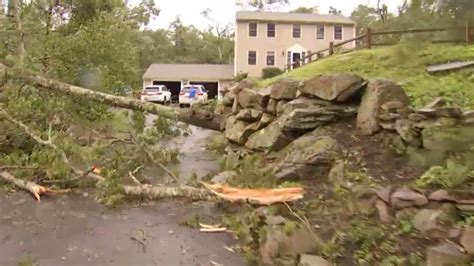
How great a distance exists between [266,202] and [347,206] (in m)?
1.14

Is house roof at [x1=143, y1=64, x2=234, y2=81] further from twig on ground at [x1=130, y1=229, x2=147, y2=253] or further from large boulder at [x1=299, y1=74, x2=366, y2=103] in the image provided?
twig on ground at [x1=130, y1=229, x2=147, y2=253]

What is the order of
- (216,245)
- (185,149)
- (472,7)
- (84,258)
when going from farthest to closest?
(185,149)
(216,245)
(84,258)
(472,7)

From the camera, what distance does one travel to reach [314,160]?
24.0 ft

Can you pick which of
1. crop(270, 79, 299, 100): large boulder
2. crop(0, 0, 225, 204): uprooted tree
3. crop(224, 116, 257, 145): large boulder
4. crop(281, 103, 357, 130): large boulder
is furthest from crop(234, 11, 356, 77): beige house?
crop(281, 103, 357, 130): large boulder

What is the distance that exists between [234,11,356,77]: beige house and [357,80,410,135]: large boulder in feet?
83.8

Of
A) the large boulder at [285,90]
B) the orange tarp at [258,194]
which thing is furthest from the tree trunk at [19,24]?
the orange tarp at [258,194]

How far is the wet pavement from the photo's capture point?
5336mm

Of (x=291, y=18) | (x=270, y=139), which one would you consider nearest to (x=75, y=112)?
(x=270, y=139)

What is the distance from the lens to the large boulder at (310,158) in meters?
7.23

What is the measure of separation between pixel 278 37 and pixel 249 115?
23.6 meters

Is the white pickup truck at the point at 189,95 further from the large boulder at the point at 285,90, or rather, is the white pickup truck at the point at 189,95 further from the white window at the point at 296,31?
the large boulder at the point at 285,90

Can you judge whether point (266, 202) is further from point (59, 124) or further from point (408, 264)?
point (59, 124)

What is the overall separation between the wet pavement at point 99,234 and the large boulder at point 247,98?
4037 millimetres

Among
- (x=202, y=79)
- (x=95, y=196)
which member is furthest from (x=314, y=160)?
(x=202, y=79)
